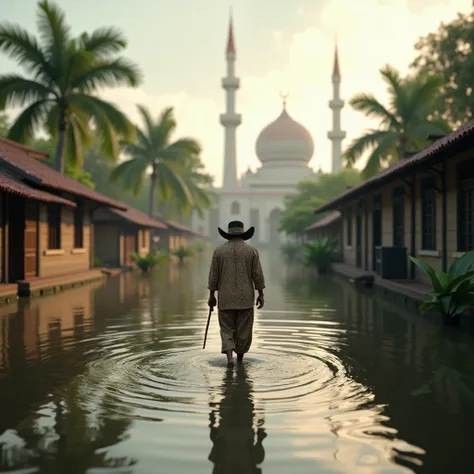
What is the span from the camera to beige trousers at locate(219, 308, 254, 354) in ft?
24.3

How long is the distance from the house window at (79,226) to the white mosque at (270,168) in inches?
2420

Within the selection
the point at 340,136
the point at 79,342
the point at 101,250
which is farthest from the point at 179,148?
the point at 340,136

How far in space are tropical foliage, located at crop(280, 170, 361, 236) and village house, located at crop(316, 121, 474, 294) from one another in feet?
78.3

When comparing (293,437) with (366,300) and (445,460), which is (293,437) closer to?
(445,460)

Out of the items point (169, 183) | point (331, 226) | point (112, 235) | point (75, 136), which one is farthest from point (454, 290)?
point (169, 183)

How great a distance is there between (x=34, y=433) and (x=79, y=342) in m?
4.34

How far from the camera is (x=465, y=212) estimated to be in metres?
13.6

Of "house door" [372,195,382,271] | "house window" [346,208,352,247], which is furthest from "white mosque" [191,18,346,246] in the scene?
"house door" [372,195,382,271]

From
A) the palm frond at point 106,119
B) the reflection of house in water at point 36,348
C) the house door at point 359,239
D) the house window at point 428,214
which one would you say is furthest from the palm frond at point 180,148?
the reflection of house in water at point 36,348

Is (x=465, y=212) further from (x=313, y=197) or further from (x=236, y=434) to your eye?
(x=313, y=197)

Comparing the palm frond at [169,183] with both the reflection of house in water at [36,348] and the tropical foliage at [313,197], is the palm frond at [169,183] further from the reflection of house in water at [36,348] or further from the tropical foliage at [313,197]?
the reflection of house in water at [36,348]

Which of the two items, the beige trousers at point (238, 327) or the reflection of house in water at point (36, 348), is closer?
the reflection of house in water at point (36, 348)

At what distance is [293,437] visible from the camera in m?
4.73

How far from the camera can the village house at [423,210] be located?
13.4 m
